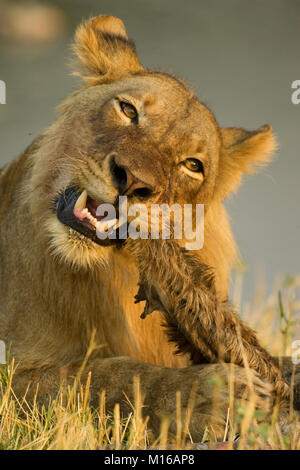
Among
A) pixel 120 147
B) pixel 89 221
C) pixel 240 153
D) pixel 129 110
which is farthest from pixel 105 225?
pixel 240 153

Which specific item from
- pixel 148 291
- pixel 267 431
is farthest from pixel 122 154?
pixel 267 431

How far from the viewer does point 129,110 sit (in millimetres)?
4234

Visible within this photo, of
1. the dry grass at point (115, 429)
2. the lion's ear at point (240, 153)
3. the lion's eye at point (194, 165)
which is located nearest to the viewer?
the dry grass at point (115, 429)

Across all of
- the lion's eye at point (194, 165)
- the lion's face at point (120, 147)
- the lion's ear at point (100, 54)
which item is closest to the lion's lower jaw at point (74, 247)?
the lion's face at point (120, 147)

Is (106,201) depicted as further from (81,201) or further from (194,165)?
(194,165)

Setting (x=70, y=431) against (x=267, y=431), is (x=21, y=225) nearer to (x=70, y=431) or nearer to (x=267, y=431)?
(x=70, y=431)

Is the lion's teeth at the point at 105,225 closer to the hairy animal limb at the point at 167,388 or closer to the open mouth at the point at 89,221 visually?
the open mouth at the point at 89,221

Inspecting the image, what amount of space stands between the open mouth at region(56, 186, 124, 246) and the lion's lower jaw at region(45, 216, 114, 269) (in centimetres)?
2

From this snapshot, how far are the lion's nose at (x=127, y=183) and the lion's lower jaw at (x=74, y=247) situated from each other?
0.32 meters

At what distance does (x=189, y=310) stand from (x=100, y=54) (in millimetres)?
1880

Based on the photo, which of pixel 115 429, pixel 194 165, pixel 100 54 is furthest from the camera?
pixel 100 54

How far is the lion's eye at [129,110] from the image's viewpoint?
420cm

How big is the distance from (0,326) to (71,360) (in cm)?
52

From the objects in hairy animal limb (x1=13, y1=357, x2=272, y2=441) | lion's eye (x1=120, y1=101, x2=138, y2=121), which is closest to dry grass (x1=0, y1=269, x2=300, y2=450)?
hairy animal limb (x1=13, y1=357, x2=272, y2=441)
